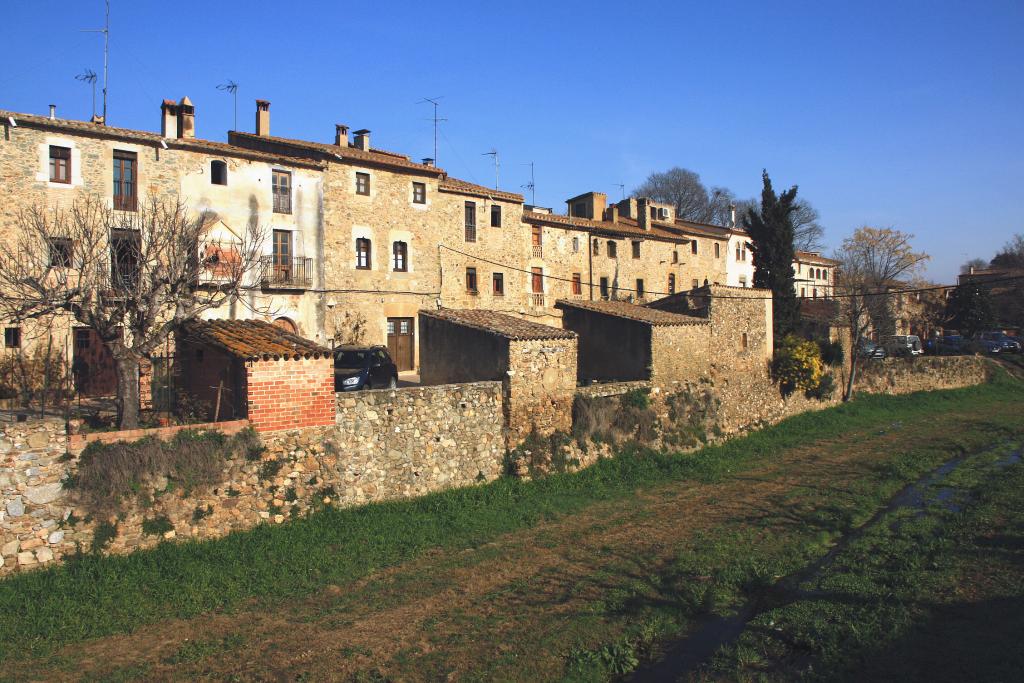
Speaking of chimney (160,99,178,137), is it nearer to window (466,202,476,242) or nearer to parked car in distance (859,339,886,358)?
window (466,202,476,242)

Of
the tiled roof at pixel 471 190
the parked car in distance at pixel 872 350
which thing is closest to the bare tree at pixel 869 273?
the parked car in distance at pixel 872 350

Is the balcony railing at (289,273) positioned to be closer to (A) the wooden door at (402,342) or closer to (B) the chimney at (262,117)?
(A) the wooden door at (402,342)

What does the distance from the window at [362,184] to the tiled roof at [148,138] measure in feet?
Answer: 5.91

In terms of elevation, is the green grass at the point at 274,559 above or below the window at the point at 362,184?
below

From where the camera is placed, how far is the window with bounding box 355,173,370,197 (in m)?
28.9

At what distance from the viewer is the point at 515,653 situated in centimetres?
926

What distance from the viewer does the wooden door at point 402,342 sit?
29844 mm

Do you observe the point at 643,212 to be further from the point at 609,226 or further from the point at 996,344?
the point at 996,344

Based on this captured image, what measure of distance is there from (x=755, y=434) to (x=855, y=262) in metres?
25.5

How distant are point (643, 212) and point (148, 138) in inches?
1146

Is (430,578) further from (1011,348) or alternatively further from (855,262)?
(1011,348)

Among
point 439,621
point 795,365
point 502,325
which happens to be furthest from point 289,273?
point 795,365

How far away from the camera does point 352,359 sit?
826 inches

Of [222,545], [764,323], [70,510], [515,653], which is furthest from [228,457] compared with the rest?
[764,323]
